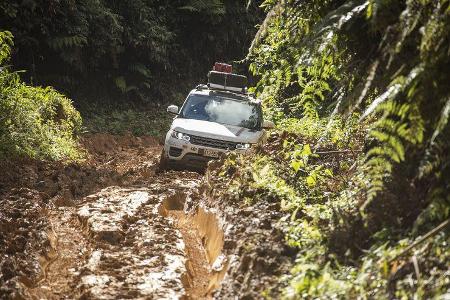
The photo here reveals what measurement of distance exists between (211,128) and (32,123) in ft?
12.3

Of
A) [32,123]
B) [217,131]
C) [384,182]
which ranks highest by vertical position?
[384,182]

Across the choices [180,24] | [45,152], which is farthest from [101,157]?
[180,24]

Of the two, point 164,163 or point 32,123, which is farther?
point 32,123

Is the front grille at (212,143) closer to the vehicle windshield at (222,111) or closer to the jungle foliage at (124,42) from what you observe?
the vehicle windshield at (222,111)

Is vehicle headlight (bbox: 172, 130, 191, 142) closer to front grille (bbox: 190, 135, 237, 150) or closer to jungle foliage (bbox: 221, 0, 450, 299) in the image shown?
→ front grille (bbox: 190, 135, 237, 150)

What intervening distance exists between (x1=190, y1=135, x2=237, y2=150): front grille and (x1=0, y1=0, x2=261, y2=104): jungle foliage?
5860 millimetres

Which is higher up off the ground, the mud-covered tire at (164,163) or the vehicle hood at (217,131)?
the vehicle hood at (217,131)

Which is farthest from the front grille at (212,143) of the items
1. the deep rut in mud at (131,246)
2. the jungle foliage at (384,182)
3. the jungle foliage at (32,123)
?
the jungle foliage at (384,182)

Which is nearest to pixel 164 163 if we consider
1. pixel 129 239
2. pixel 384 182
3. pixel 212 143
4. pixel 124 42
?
pixel 212 143

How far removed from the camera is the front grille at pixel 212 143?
10281 millimetres

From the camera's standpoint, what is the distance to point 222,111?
1119 cm

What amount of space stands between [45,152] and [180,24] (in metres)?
13.5

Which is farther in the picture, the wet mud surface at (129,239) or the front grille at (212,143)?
the front grille at (212,143)

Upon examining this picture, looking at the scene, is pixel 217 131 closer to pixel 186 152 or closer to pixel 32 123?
pixel 186 152
